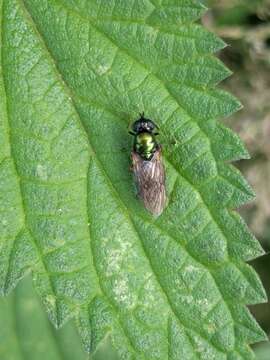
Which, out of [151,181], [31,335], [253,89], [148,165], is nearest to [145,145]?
[148,165]

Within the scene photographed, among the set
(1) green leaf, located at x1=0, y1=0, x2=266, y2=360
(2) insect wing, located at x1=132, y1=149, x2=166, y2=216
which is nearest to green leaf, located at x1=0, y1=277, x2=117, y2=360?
(1) green leaf, located at x1=0, y1=0, x2=266, y2=360

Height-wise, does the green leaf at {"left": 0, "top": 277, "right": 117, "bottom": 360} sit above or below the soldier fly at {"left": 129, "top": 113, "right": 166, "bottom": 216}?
below

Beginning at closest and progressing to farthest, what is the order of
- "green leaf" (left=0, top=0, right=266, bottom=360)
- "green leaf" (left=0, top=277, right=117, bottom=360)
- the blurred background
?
"green leaf" (left=0, top=0, right=266, bottom=360) → "green leaf" (left=0, top=277, right=117, bottom=360) → the blurred background

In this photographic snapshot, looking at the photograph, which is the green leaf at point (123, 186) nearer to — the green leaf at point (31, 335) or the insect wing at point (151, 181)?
the insect wing at point (151, 181)

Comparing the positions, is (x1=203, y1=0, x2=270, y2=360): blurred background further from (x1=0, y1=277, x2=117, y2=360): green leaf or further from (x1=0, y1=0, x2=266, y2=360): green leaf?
(x1=0, y1=0, x2=266, y2=360): green leaf

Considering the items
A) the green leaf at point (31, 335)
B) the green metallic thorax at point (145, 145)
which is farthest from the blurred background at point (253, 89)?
the green metallic thorax at point (145, 145)

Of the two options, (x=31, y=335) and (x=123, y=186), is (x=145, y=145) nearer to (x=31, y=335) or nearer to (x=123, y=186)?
(x=123, y=186)
